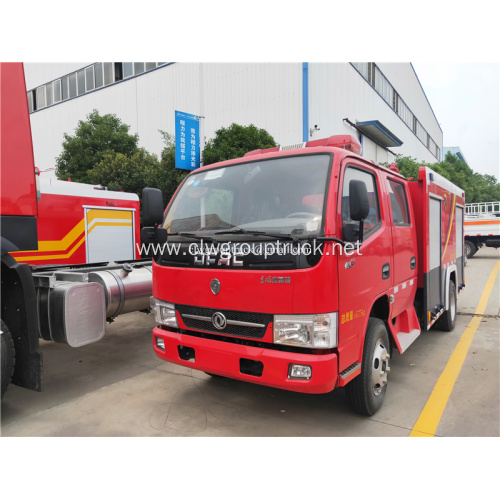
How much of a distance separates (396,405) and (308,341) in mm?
1557

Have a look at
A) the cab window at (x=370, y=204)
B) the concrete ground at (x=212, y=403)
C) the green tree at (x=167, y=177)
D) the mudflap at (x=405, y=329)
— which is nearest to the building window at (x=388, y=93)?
the green tree at (x=167, y=177)

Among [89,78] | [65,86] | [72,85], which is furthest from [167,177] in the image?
[65,86]

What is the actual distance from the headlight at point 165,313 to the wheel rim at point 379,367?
1.77 m

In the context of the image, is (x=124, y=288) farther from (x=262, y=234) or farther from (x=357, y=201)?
(x=357, y=201)

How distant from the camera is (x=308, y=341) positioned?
2787 mm

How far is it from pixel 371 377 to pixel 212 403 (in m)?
1.52

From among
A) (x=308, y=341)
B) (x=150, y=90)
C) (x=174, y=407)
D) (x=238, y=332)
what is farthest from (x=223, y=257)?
(x=150, y=90)

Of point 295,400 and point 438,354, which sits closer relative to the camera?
point 295,400

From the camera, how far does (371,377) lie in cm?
334

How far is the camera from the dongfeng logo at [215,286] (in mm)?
3093

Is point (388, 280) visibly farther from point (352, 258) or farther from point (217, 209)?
→ point (217, 209)

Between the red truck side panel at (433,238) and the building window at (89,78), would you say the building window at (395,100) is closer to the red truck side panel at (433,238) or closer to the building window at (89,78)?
the building window at (89,78)

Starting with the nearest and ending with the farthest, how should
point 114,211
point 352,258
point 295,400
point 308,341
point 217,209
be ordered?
point 308,341, point 352,258, point 217,209, point 295,400, point 114,211

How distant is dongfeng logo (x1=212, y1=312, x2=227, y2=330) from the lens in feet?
10.1
